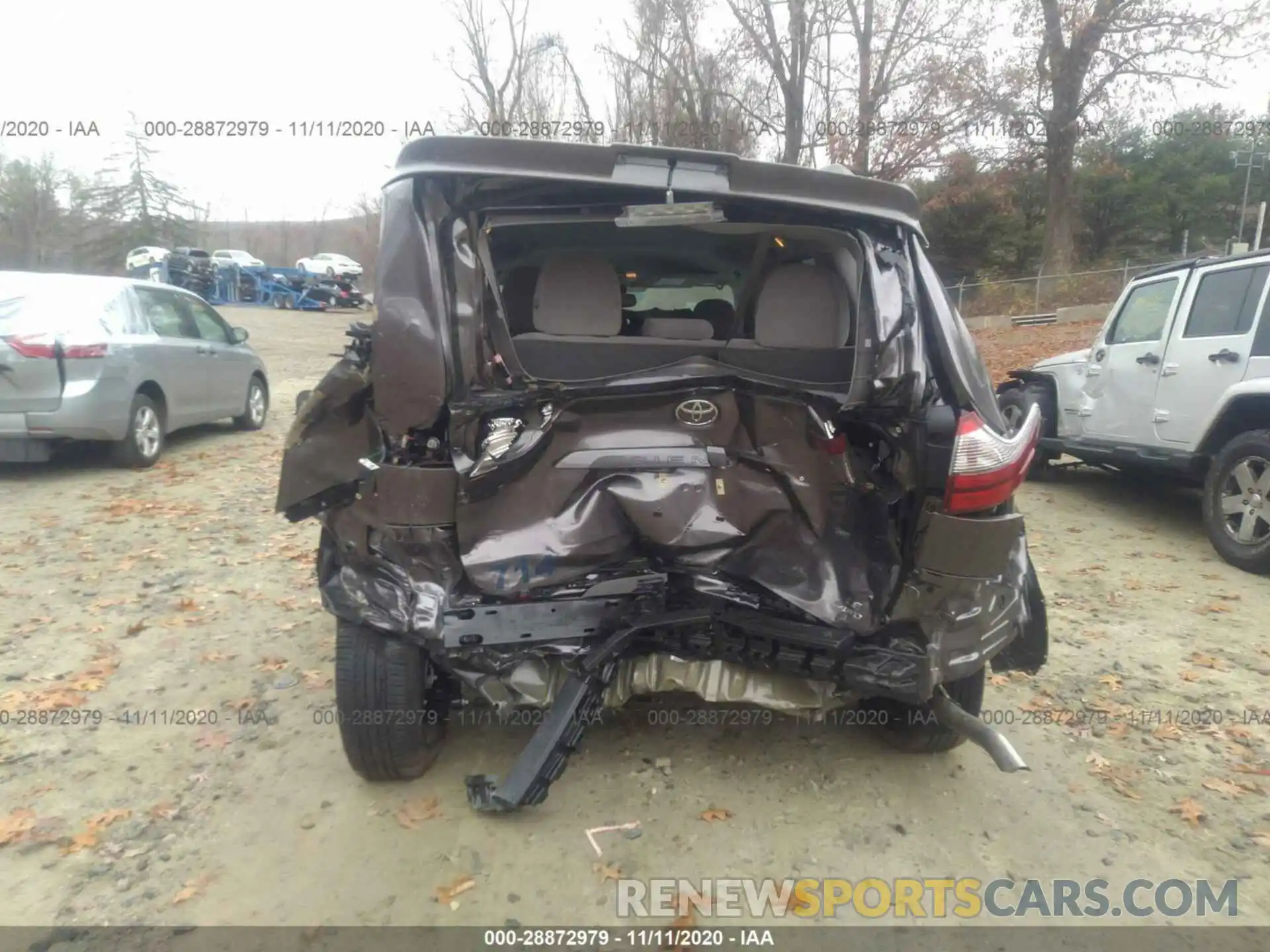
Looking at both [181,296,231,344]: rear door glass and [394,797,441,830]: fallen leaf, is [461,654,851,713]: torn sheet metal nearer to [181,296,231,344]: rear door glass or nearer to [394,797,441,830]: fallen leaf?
[394,797,441,830]: fallen leaf

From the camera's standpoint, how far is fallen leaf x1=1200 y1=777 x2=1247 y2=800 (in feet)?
10.7

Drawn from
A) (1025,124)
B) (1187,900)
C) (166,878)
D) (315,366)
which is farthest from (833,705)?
(1025,124)

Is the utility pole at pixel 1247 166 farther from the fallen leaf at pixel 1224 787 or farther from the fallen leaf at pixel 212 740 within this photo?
the fallen leaf at pixel 212 740

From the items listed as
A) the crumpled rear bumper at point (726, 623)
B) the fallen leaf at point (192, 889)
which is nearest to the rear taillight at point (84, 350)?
the crumpled rear bumper at point (726, 623)

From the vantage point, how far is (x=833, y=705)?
301cm

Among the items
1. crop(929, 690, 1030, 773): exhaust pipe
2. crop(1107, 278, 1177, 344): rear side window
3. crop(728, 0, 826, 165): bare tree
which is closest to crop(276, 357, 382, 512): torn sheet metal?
crop(929, 690, 1030, 773): exhaust pipe

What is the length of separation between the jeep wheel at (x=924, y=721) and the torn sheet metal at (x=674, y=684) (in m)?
0.50

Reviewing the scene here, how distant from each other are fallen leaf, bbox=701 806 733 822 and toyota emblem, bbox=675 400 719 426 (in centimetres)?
134

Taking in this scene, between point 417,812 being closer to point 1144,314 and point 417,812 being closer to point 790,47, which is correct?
point 1144,314

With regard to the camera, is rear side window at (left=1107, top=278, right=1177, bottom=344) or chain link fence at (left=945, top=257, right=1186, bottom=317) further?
chain link fence at (left=945, top=257, right=1186, bottom=317)

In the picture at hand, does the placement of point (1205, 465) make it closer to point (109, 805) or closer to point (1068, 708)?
point (1068, 708)

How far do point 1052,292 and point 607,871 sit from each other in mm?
21900

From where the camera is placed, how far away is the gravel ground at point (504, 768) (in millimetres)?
2688

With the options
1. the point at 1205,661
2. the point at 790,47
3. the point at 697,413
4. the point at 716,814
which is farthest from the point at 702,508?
the point at 790,47
